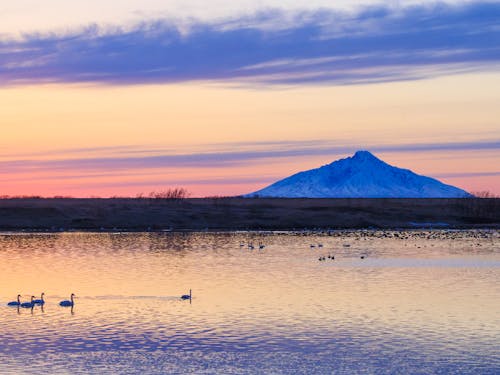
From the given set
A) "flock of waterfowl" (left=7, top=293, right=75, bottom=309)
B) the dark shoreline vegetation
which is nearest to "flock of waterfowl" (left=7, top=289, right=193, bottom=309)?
"flock of waterfowl" (left=7, top=293, right=75, bottom=309)

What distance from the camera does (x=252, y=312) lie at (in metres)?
33.7

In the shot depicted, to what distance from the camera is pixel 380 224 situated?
103 meters

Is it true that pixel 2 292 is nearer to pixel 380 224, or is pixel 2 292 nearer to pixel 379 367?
pixel 379 367

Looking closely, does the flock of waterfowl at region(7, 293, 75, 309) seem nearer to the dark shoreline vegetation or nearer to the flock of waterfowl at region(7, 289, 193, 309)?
the flock of waterfowl at region(7, 289, 193, 309)

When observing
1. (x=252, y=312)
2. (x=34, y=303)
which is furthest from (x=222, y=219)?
(x=252, y=312)

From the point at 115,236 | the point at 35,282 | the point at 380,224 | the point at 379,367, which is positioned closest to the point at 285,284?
the point at 35,282

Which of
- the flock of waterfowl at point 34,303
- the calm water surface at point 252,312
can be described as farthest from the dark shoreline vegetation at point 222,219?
the flock of waterfowl at point 34,303

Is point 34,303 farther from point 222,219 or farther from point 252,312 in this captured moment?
point 222,219

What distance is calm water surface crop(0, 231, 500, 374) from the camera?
25109 mm

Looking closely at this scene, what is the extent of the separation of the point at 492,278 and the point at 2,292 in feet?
84.0

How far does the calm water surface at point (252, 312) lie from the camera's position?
2511 cm

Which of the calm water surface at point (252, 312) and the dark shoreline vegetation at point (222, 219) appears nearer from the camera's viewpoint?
the calm water surface at point (252, 312)

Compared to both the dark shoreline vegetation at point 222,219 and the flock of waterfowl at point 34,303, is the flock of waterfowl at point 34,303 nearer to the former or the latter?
the flock of waterfowl at point 34,303

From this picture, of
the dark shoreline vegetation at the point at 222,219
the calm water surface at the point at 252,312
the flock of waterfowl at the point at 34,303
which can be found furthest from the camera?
the dark shoreline vegetation at the point at 222,219
